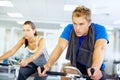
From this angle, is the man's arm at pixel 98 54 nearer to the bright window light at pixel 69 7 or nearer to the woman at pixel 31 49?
the woman at pixel 31 49

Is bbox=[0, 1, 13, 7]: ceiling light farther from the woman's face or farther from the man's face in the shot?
the man's face

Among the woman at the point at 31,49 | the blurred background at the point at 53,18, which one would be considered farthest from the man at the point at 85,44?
the blurred background at the point at 53,18

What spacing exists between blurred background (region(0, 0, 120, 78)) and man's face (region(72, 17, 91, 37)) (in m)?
7.30

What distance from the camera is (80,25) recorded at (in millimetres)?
1932

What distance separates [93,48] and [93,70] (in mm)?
513

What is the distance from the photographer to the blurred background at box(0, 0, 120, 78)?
9.99 metres

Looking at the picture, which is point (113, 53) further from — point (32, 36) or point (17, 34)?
point (32, 36)

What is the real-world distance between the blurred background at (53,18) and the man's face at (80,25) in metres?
7.30

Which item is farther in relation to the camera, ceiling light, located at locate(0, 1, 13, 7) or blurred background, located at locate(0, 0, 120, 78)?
ceiling light, located at locate(0, 1, 13, 7)

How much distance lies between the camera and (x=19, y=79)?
117 inches

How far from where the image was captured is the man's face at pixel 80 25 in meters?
1.90

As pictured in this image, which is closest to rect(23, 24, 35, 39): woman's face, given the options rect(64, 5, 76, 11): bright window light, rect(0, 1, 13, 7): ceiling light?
rect(64, 5, 76, 11): bright window light

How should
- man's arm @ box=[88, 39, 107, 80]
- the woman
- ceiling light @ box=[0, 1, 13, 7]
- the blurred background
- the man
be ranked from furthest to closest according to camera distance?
ceiling light @ box=[0, 1, 13, 7] < the blurred background < the woman < the man < man's arm @ box=[88, 39, 107, 80]

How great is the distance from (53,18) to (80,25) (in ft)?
38.6
